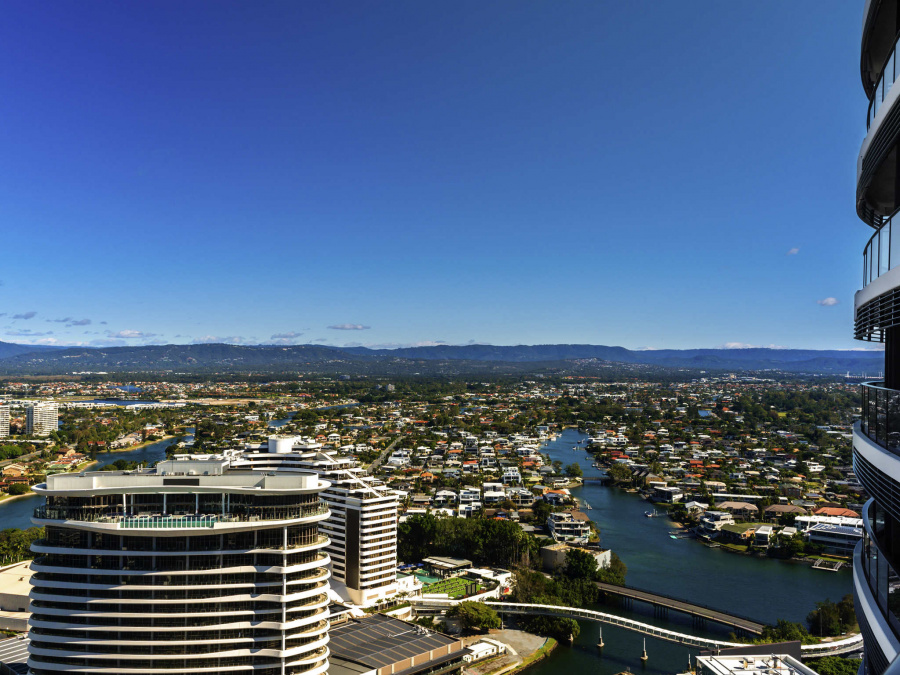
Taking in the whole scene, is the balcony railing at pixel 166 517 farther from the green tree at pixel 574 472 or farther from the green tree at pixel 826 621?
the green tree at pixel 574 472

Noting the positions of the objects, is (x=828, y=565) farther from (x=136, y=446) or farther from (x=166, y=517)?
(x=136, y=446)

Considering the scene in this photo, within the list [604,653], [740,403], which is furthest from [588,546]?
[740,403]

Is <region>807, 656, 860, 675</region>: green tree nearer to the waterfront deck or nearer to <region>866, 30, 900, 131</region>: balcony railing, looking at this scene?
the waterfront deck

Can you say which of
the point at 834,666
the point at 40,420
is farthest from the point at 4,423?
the point at 834,666

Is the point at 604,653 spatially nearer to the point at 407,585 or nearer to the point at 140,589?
the point at 407,585

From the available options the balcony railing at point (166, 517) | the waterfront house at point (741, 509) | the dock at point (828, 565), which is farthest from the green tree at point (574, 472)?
the balcony railing at point (166, 517)

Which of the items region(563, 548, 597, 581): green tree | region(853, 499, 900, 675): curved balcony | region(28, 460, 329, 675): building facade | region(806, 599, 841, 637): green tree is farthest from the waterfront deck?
region(853, 499, 900, 675): curved balcony
